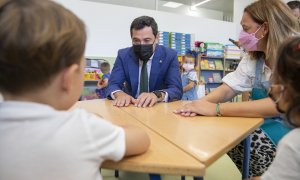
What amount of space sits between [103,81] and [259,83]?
2.74 metres

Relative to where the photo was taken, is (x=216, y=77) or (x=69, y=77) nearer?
(x=69, y=77)

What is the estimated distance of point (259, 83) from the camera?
1.48 meters

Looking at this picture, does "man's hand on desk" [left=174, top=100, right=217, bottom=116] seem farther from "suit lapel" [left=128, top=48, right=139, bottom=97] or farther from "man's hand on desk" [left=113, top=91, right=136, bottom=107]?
"suit lapel" [left=128, top=48, right=139, bottom=97]

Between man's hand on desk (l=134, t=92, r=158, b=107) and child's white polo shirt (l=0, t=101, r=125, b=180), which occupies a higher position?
child's white polo shirt (l=0, t=101, r=125, b=180)

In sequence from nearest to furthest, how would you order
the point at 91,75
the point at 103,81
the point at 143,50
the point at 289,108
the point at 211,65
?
the point at 289,108 < the point at 143,50 < the point at 103,81 < the point at 91,75 < the point at 211,65

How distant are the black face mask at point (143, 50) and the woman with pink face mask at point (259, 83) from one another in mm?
615

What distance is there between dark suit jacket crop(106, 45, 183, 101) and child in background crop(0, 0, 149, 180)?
1349 millimetres

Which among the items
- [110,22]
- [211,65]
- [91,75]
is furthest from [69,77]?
[211,65]

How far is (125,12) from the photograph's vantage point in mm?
5145

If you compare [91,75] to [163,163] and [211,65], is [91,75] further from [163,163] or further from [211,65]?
[163,163]

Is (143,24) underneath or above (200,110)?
above

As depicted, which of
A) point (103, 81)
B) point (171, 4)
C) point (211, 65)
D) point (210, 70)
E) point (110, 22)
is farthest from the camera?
point (171, 4)

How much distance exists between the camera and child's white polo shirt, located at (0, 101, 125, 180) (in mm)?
543

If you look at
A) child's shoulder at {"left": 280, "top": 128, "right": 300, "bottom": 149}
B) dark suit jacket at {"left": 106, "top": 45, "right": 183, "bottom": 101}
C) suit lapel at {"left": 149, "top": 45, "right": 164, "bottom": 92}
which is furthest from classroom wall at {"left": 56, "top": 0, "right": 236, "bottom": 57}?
child's shoulder at {"left": 280, "top": 128, "right": 300, "bottom": 149}
